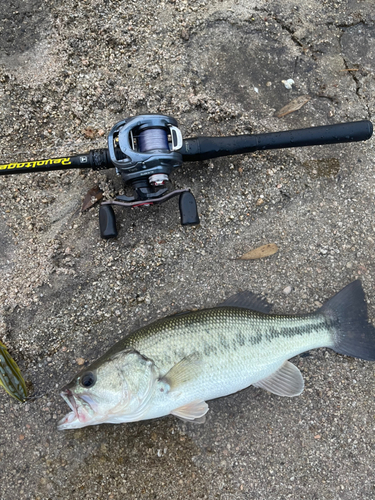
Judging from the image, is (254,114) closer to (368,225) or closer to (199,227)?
(199,227)

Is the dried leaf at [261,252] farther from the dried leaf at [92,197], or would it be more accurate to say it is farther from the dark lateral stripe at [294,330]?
the dried leaf at [92,197]

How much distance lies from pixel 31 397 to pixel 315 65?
400 cm

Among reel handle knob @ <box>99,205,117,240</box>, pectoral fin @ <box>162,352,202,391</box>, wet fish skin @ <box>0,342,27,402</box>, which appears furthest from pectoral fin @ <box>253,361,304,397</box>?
wet fish skin @ <box>0,342,27,402</box>

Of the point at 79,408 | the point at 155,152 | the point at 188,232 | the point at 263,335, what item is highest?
the point at 155,152

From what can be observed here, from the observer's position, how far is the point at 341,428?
290cm

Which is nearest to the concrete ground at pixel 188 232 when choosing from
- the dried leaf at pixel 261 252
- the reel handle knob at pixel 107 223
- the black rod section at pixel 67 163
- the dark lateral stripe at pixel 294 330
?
the dried leaf at pixel 261 252

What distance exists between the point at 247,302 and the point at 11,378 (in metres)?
1.97

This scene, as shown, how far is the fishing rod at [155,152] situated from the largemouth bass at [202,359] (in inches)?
35.4

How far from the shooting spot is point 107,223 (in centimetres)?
293

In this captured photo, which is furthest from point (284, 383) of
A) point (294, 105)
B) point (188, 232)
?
point (294, 105)

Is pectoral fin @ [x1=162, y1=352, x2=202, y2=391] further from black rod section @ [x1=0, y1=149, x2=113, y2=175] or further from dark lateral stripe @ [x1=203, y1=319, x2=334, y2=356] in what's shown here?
black rod section @ [x1=0, y1=149, x2=113, y2=175]

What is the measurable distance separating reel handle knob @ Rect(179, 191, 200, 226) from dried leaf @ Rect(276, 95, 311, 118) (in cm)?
128

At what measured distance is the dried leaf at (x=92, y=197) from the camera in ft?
10.2

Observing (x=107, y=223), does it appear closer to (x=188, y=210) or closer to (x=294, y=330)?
(x=188, y=210)
